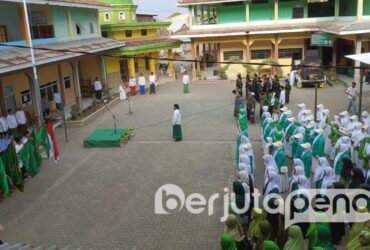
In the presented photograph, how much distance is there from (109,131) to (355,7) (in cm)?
1782

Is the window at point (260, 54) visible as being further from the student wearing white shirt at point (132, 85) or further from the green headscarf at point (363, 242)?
the green headscarf at point (363, 242)

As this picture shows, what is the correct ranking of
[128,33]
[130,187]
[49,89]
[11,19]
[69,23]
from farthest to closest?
[128,33]
[69,23]
[49,89]
[11,19]
[130,187]

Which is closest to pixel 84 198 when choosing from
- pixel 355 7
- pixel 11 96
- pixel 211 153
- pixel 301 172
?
pixel 211 153

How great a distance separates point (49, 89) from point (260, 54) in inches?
587

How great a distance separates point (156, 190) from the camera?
10.5 metres

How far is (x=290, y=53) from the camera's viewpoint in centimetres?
2745

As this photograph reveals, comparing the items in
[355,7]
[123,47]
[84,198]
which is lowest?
[84,198]

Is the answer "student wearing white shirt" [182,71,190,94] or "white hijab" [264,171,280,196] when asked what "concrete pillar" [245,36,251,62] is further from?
"white hijab" [264,171,280,196]

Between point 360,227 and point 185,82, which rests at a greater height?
point 360,227

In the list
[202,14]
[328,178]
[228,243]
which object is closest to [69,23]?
[202,14]

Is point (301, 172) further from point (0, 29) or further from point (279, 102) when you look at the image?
point (0, 29)

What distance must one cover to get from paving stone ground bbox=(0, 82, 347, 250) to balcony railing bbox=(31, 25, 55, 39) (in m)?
5.25

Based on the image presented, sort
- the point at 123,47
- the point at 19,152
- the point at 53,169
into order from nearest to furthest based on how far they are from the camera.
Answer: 1. the point at 19,152
2. the point at 53,169
3. the point at 123,47

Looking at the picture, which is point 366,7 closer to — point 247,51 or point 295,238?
point 247,51
